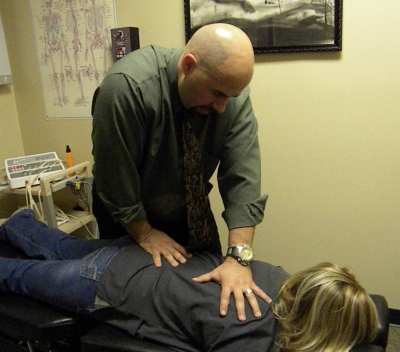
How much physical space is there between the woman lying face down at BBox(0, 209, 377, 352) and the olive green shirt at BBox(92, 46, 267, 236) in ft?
0.57

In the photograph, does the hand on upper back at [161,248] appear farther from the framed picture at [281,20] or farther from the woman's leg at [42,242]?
the framed picture at [281,20]

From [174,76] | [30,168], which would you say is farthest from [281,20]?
[30,168]

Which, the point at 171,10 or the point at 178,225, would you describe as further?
the point at 171,10

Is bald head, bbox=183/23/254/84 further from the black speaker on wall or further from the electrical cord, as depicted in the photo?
the electrical cord

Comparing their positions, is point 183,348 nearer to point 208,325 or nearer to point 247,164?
point 208,325

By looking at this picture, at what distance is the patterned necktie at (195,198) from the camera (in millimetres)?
1322

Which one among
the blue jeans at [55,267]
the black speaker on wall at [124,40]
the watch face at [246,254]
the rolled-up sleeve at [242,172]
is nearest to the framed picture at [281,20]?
the black speaker on wall at [124,40]

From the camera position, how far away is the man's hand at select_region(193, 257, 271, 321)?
106 centimetres

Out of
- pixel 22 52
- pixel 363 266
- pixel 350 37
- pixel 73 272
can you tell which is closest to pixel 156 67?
pixel 73 272

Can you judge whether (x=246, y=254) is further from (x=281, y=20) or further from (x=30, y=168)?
(x=30, y=168)

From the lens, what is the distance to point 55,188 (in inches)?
82.5

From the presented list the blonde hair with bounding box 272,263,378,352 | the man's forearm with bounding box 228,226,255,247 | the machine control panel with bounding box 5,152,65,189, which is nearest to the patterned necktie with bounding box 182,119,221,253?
the man's forearm with bounding box 228,226,255,247

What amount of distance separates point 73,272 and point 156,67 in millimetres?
695

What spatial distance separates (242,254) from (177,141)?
0.42 metres
